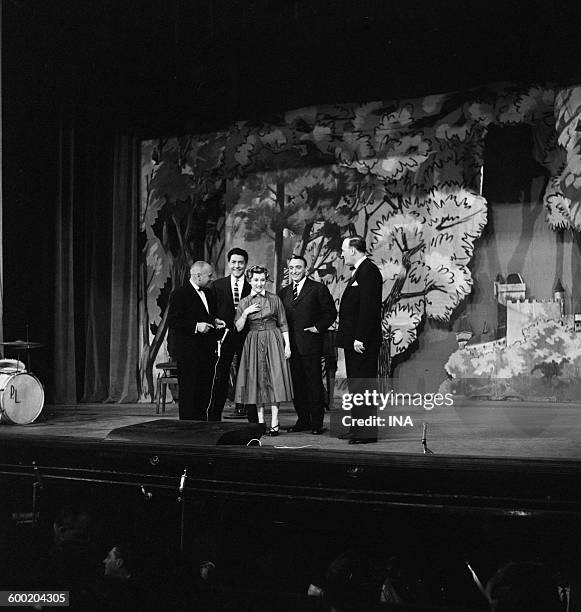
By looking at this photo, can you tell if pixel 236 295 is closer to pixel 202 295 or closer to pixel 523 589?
pixel 202 295

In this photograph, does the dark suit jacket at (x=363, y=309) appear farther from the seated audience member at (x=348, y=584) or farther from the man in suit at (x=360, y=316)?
the seated audience member at (x=348, y=584)

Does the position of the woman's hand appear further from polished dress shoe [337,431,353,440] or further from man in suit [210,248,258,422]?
polished dress shoe [337,431,353,440]

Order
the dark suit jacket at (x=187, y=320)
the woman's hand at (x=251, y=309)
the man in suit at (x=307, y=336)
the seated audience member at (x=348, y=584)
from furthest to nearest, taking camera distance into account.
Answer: the man in suit at (x=307, y=336)
the woman's hand at (x=251, y=309)
the dark suit jacket at (x=187, y=320)
the seated audience member at (x=348, y=584)

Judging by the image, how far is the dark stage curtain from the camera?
8.77 m

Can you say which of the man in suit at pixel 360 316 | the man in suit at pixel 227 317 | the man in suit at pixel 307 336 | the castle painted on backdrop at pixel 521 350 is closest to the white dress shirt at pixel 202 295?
the man in suit at pixel 227 317

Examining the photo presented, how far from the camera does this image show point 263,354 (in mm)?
5570

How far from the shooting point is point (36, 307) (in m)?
8.32

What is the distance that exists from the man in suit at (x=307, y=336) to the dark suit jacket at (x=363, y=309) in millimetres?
561

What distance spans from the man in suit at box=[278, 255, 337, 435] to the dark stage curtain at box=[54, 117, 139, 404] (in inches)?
141

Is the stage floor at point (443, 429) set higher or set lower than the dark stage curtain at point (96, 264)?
lower

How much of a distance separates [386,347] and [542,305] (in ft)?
5.11

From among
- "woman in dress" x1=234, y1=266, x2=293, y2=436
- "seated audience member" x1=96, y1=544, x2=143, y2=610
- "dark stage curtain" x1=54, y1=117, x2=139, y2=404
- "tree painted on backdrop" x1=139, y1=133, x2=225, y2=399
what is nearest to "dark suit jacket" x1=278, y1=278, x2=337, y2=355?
"woman in dress" x1=234, y1=266, x2=293, y2=436

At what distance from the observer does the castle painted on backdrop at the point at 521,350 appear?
25.1 ft

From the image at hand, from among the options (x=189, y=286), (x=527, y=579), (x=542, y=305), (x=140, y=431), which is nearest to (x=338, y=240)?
(x=542, y=305)
